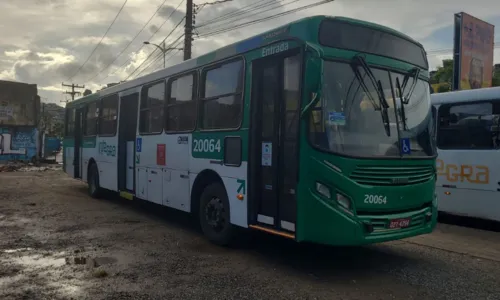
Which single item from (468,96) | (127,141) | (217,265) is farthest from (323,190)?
(127,141)

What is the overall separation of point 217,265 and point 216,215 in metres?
1.20

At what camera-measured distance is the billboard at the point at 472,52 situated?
17.8 metres

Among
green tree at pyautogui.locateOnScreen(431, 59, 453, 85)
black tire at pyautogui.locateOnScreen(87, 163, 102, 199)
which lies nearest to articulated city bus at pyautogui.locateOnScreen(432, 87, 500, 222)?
black tire at pyautogui.locateOnScreen(87, 163, 102, 199)

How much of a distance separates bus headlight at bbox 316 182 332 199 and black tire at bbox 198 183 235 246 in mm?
1926

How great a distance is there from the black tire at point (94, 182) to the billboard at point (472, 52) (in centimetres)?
1336

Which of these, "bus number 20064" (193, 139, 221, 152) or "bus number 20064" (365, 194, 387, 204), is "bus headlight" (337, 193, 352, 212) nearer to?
"bus number 20064" (365, 194, 387, 204)

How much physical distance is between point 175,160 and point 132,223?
6.02 ft

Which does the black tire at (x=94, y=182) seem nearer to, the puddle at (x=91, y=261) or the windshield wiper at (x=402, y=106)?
the puddle at (x=91, y=261)

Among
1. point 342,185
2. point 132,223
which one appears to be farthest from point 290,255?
point 132,223

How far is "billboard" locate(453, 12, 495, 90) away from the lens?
17.8 m

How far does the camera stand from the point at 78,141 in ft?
48.0

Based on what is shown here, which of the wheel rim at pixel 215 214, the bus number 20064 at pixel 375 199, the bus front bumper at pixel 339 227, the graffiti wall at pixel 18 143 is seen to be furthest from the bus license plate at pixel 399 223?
the graffiti wall at pixel 18 143

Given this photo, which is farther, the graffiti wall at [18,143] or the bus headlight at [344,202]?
the graffiti wall at [18,143]

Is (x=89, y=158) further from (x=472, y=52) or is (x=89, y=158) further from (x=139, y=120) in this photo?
(x=472, y=52)
